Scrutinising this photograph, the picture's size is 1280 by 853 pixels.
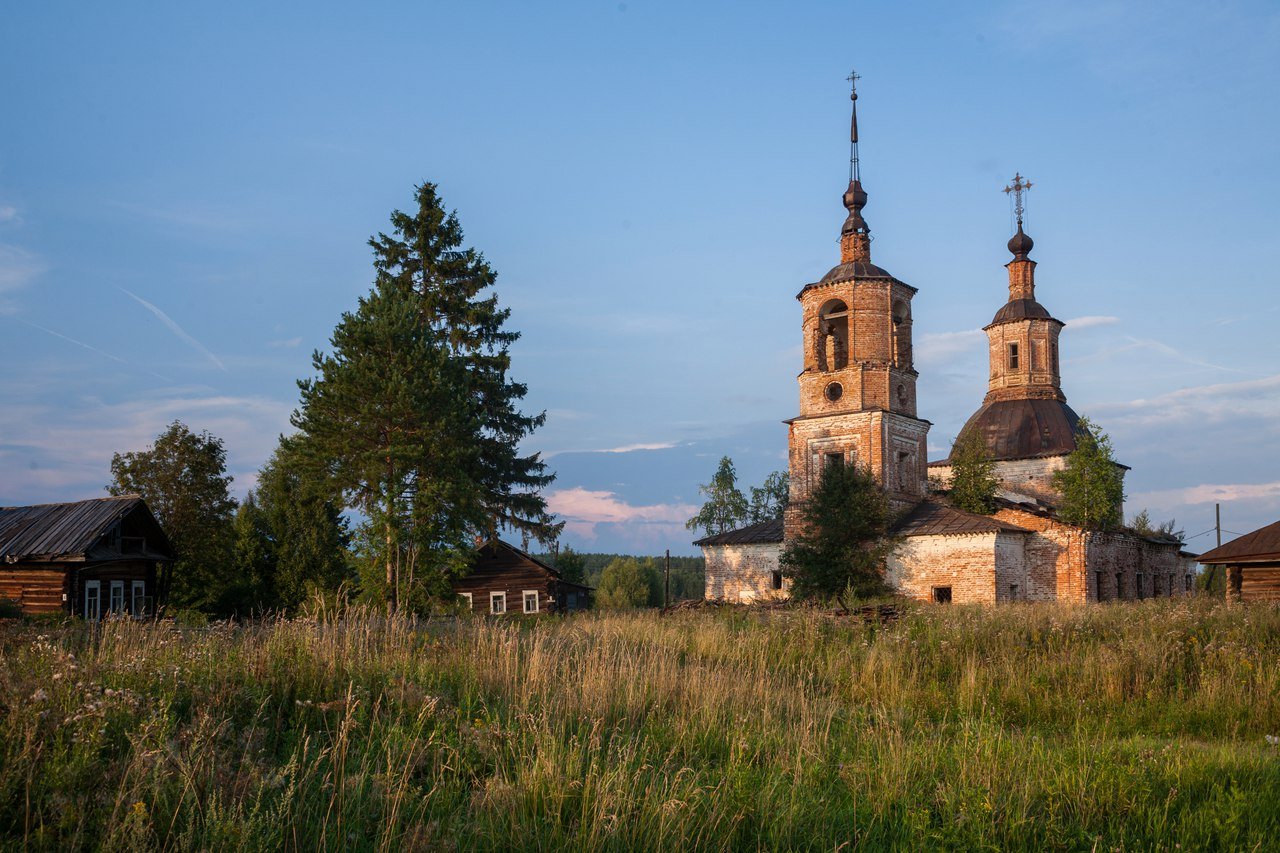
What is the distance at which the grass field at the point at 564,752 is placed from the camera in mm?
4652

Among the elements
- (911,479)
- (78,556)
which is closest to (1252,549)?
(911,479)

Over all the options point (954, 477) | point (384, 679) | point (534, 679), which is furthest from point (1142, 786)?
point (954, 477)

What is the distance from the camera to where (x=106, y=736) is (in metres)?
5.32

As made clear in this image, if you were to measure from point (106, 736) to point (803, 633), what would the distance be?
10468 millimetres

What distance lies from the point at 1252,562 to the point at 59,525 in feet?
110

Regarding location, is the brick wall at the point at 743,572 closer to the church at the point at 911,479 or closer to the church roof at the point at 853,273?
the church at the point at 911,479

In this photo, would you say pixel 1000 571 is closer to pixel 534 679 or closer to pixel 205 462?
pixel 534 679

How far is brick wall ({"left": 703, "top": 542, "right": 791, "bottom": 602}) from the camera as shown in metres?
37.8

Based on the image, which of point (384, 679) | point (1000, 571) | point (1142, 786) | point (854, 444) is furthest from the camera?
point (854, 444)

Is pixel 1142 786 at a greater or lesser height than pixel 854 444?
lesser

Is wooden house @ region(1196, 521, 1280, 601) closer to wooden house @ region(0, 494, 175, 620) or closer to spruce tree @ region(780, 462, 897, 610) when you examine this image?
spruce tree @ region(780, 462, 897, 610)

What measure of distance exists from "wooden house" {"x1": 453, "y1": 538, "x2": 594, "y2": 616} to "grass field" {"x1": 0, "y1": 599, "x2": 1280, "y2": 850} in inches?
1084

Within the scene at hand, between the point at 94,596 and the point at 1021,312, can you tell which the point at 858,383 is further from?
the point at 94,596

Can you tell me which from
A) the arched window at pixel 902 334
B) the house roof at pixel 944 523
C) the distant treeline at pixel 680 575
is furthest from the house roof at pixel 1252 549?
the distant treeline at pixel 680 575
